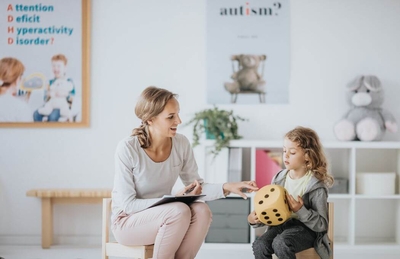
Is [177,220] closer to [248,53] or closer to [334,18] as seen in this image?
[248,53]

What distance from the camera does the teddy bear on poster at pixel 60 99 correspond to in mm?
4523

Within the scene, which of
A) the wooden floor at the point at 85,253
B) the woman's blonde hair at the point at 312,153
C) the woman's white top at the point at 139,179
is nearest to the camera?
the woman's white top at the point at 139,179

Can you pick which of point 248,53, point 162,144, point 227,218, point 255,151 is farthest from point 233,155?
point 162,144

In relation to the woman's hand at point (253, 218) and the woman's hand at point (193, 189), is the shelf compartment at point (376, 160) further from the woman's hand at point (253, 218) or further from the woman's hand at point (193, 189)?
the woman's hand at point (193, 189)

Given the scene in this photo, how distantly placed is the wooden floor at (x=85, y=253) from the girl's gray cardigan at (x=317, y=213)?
48.7 inches

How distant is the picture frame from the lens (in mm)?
4523

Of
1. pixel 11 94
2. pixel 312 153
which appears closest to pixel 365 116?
pixel 312 153

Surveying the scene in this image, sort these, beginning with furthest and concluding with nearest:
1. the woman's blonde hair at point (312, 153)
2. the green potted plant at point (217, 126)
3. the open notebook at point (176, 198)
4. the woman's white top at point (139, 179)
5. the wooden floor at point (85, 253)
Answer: the green potted plant at point (217, 126) → the wooden floor at point (85, 253) → the woman's blonde hair at point (312, 153) → the woman's white top at point (139, 179) → the open notebook at point (176, 198)

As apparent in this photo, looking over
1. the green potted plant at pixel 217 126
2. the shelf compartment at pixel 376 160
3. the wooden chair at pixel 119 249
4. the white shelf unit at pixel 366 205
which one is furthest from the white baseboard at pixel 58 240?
the shelf compartment at pixel 376 160

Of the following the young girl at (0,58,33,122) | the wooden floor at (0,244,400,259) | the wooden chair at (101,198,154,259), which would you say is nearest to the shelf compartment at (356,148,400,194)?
the wooden floor at (0,244,400,259)

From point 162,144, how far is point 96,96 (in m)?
1.67

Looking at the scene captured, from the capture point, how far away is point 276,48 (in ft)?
14.8

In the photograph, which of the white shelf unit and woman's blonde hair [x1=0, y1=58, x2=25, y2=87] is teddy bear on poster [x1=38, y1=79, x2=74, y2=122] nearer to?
woman's blonde hair [x1=0, y1=58, x2=25, y2=87]

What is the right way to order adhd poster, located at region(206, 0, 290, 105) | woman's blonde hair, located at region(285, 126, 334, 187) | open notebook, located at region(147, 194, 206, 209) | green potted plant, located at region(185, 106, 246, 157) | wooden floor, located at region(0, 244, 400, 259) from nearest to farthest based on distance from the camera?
open notebook, located at region(147, 194, 206, 209)
woman's blonde hair, located at region(285, 126, 334, 187)
wooden floor, located at region(0, 244, 400, 259)
green potted plant, located at region(185, 106, 246, 157)
adhd poster, located at region(206, 0, 290, 105)
